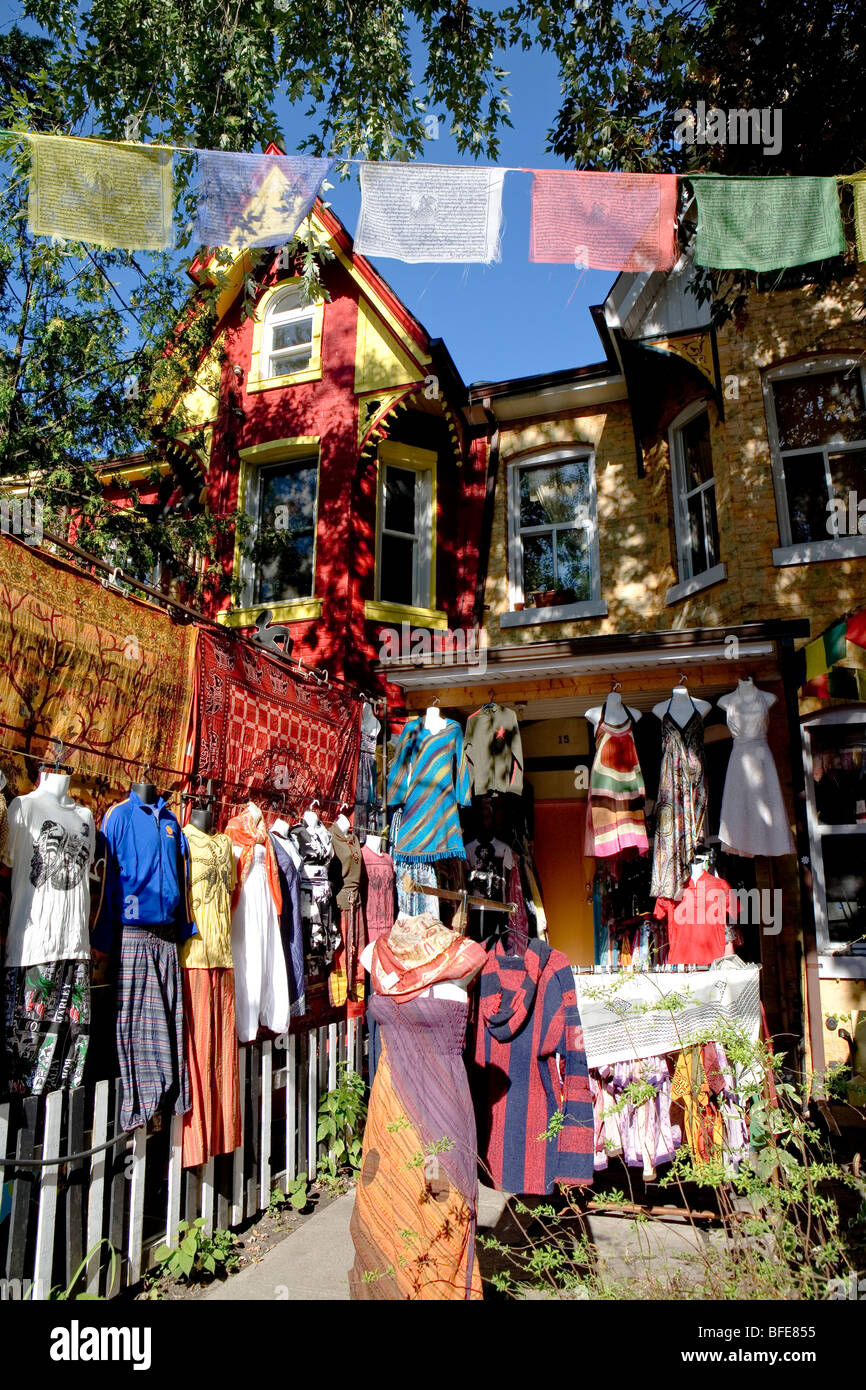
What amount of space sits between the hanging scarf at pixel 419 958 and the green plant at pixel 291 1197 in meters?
2.39

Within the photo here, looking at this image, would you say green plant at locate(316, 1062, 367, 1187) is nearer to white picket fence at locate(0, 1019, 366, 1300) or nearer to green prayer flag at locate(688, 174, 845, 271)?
white picket fence at locate(0, 1019, 366, 1300)

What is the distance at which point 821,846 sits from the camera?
7.88m

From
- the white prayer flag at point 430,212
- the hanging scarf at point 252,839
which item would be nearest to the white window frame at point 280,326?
the white prayer flag at point 430,212

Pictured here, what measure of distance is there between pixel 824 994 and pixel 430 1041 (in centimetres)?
513

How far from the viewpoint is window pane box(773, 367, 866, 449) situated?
8.95 metres

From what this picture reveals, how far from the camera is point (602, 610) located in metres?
10.1

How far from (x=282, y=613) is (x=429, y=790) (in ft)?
13.3

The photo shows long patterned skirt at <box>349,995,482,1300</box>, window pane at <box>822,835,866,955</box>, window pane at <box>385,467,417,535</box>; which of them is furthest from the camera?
window pane at <box>385,467,417,535</box>

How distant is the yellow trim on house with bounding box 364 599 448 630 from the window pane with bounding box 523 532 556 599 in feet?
3.92

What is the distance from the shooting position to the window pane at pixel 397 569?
1085cm

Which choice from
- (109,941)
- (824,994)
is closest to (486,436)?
(824,994)

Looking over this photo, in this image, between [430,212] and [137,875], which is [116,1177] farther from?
[430,212]

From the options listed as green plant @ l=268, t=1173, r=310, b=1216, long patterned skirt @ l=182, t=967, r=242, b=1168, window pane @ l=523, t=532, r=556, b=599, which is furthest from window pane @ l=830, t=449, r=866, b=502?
green plant @ l=268, t=1173, r=310, b=1216

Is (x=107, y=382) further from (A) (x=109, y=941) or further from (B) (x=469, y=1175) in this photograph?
(B) (x=469, y=1175)
